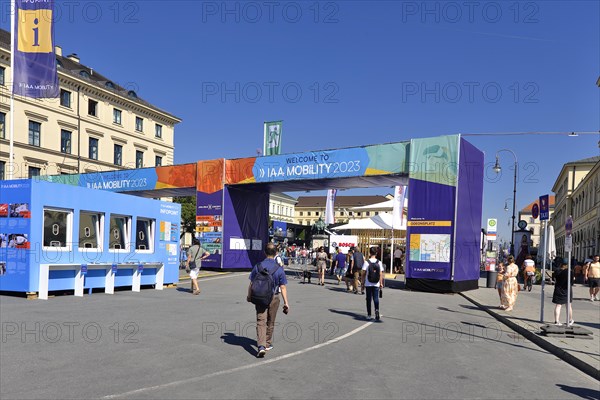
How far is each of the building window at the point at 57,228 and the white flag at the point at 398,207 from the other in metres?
17.2

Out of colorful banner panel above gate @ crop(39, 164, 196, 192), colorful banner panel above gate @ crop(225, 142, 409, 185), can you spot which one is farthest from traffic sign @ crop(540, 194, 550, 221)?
colorful banner panel above gate @ crop(39, 164, 196, 192)

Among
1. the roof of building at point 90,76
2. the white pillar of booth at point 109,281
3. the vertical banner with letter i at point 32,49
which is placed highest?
the roof of building at point 90,76

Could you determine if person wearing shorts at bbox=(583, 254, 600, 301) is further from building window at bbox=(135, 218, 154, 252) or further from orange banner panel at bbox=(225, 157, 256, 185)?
building window at bbox=(135, 218, 154, 252)

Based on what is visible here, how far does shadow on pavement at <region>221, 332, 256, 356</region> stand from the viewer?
7949mm

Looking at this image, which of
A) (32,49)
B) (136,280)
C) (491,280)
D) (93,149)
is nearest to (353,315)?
(136,280)

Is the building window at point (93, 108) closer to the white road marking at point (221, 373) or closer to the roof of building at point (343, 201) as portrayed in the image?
the white road marking at point (221, 373)

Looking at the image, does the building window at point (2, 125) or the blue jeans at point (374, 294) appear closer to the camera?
the blue jeans at point (374, 294)

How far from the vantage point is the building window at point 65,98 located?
50375 millimetres

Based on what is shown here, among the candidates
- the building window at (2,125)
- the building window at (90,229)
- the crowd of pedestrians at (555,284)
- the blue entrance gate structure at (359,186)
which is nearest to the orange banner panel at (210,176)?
the blue entrance gate structure at (359,186)

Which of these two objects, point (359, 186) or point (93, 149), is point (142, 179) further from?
point (93, 149)

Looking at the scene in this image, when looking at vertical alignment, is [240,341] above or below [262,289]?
below

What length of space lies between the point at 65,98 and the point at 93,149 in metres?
6.15

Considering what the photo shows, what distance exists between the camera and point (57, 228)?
45.8ft

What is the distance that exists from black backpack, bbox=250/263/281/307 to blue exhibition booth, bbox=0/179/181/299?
833 cm
